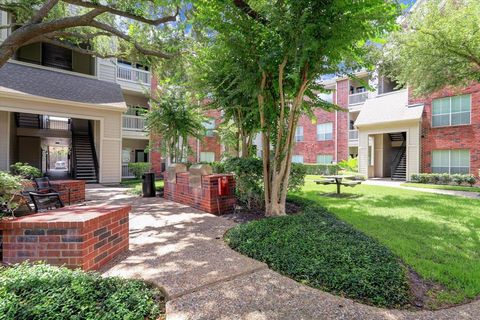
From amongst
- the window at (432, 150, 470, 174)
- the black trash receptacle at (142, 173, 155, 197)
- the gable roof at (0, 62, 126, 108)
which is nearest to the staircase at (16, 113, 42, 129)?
the gable roof at (0, 62, 126, 108)

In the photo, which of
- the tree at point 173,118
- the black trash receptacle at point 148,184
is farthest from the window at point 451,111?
the black trash receptacle at point 148,184

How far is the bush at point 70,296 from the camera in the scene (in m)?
2.08

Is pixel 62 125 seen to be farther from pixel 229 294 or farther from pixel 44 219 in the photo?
pixel 229 294

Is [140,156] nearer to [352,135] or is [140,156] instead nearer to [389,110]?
[352,135]

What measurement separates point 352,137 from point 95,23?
20.9m

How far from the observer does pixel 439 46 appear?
998cm

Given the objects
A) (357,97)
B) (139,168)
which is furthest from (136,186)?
(357,97)

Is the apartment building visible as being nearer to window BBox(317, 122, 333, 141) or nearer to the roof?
the roof

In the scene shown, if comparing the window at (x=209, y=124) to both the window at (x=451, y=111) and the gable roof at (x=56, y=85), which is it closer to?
the gable roof at (x=56, y=85)

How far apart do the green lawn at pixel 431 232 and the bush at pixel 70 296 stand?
3323 mm

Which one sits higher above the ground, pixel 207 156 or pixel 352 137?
pixel 352 137

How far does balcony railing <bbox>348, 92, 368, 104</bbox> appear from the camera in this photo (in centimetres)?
2188

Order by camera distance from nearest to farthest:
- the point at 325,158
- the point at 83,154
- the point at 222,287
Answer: the point at 222,287 < the point at 83,154 < the point at 325,158

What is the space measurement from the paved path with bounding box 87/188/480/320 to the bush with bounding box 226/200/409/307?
0.19 m
